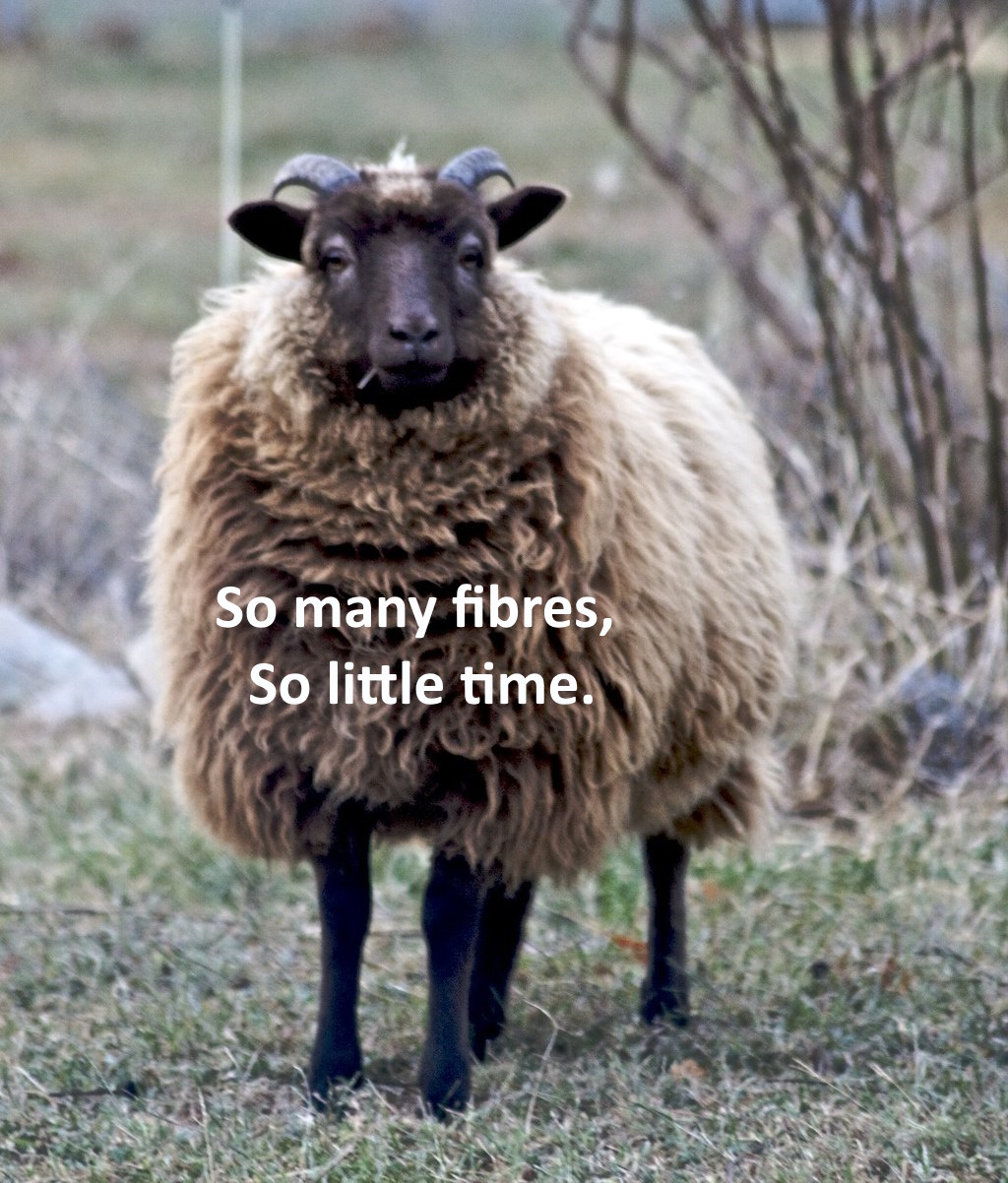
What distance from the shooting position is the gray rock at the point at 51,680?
633cm

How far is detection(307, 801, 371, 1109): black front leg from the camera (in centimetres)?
371

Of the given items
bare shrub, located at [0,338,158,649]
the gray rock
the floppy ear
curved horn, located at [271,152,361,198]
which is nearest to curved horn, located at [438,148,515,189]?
curved horn, located at [271,152,361,198]

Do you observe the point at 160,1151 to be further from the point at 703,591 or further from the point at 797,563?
the point at 797,563

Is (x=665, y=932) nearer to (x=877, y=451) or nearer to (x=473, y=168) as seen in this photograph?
(x=473, y=168)

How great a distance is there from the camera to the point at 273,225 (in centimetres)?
374

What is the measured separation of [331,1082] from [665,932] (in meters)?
0.93

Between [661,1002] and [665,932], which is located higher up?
[665,932]

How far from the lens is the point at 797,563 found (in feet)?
20.1

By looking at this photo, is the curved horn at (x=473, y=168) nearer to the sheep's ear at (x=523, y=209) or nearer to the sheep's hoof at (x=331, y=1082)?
the sheep's ear at (x=523, y=209)

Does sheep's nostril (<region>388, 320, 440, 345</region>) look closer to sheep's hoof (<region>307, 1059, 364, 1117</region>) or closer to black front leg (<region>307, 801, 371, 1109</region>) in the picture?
black front leg (<region>307, 801, 371, 1109</region>)

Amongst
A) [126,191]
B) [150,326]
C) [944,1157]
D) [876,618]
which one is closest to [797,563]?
[876,618]

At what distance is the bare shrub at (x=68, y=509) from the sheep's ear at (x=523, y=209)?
3.44 m

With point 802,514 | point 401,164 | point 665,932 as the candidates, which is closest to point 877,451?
point 802,514

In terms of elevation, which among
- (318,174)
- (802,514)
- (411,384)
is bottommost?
(411,384)
